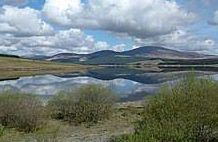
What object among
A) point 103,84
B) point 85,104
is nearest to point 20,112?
point 85,104

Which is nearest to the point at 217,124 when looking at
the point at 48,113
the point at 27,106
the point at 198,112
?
the point at 198,112

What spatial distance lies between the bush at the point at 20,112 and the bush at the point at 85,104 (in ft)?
9.55

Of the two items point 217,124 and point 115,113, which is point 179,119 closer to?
point 217,124

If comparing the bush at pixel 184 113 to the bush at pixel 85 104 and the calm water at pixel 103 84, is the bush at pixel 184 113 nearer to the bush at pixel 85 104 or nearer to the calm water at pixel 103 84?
the calm water at pixel 103 84

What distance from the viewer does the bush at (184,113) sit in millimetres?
14501

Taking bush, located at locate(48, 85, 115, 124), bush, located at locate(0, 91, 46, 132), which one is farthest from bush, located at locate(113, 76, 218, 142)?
bush, located at locate(48, 85, 115, 124)

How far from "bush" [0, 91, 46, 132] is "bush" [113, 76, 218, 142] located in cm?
905

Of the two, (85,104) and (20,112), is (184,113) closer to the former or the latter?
(20,112)

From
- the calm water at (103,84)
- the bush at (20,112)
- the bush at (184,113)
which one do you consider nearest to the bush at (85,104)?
the calm water at (103,84)

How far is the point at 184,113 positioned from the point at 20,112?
36.7 feet

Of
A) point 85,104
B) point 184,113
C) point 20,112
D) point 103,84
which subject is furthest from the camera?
point 103,84

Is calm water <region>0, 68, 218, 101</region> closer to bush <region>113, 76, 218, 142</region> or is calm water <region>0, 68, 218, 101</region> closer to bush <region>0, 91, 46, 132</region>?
bush <region>0, 91, 46, 132</region>

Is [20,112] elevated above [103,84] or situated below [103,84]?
below

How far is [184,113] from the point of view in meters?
15.1
